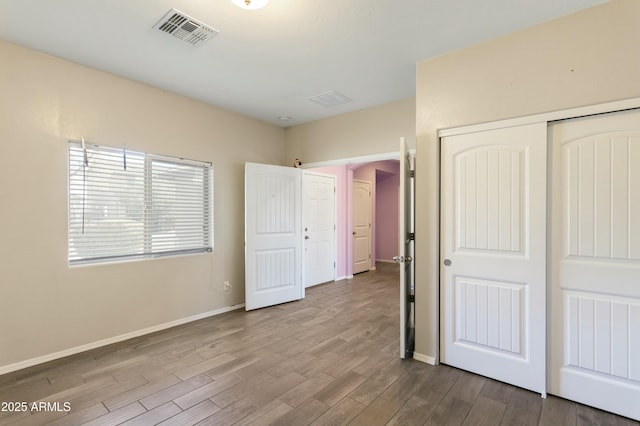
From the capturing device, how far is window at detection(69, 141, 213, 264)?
291 centimetres

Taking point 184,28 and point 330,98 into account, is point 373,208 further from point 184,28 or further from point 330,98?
point 184,28

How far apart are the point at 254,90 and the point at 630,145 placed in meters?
3.29

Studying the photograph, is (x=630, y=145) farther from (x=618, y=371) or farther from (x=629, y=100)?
(x=618, y=371)

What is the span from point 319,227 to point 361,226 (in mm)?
Result: 1596

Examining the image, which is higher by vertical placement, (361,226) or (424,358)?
(361,226)

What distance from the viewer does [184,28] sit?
2.28 meters

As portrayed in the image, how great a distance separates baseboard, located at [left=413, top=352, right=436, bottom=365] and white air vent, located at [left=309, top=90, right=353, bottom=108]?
289 centimetres

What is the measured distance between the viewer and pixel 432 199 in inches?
105

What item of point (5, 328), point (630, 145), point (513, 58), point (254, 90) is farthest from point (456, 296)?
point (5, 328)

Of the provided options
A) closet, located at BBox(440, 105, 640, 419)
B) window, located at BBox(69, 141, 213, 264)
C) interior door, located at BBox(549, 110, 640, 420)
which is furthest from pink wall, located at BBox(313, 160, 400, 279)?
interior door, located at BBox(549, 110, 640, 420)

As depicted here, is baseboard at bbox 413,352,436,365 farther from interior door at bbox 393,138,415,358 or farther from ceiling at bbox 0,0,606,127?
ceiling at bbox 0,0,606,127

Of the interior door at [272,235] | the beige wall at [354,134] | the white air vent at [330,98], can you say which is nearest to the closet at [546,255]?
the beige wall at [354,134]


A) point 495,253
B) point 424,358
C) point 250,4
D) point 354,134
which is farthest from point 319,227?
point 250,4

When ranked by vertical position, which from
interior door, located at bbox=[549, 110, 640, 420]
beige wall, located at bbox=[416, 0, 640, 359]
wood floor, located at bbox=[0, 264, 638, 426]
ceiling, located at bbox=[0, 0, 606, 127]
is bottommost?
wood floor, located at bbox=[0, 264, 638, 426]
